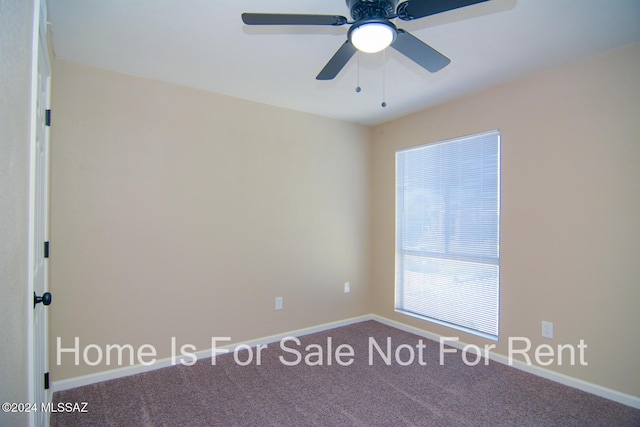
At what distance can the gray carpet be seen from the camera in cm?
215

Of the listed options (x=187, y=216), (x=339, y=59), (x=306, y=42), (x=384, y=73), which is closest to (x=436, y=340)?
(x=384, y=73)

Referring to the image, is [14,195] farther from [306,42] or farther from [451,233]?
[451,233]

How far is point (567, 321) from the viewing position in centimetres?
259

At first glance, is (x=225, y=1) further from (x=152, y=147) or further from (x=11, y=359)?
(x=11, y=359)

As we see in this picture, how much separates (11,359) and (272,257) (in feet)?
8.69

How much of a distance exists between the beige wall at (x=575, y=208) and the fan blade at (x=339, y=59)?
183 centimetres

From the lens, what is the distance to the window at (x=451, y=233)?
3.11 m

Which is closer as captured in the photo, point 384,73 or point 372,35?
point 372,35

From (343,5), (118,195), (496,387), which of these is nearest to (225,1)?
(343,5)

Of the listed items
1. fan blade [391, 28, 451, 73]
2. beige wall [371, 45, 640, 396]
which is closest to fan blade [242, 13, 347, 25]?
fan blade [391, 28, 451, 73]

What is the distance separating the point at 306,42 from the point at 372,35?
0.88 m

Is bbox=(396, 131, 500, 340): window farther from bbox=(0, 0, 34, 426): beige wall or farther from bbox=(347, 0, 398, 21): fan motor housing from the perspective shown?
bbox=(0, 0, 34, 426): beige wall

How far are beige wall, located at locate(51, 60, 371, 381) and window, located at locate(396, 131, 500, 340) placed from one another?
71 centimetres

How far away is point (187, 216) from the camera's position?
300 cm
